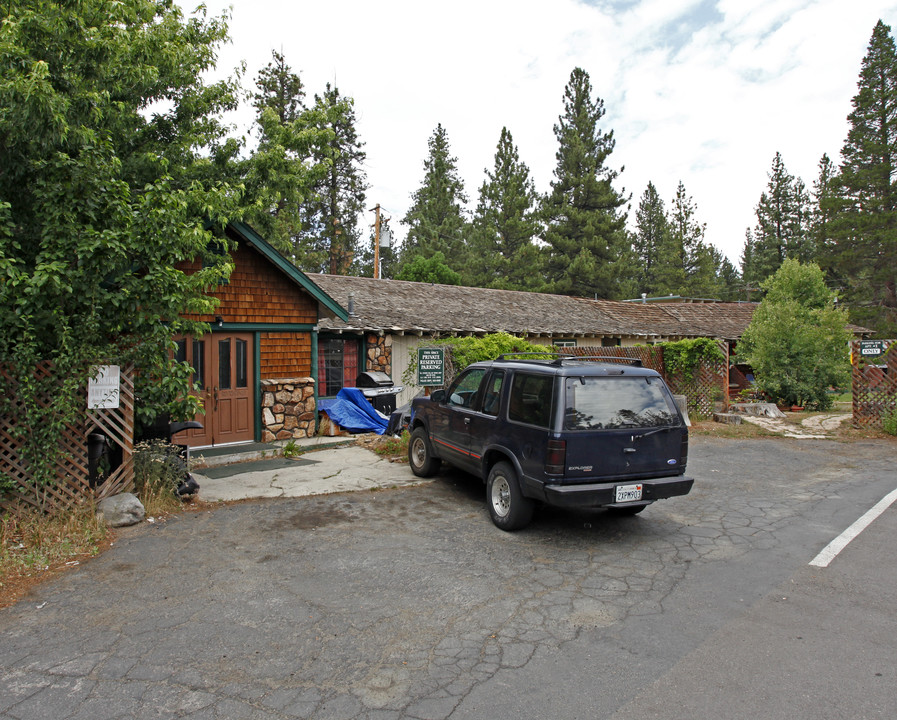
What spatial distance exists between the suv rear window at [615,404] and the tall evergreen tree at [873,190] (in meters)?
37.4

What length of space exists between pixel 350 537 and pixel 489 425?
6.40ft

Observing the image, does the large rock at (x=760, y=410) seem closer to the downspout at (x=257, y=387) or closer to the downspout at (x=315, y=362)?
the downspout at (x=315, y=362)

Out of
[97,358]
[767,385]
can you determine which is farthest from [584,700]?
[767,385]

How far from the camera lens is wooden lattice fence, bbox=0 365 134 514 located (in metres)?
5.86

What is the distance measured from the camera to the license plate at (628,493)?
18.3ft

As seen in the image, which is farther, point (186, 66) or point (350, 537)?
point (186, 66)

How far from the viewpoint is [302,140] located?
460 inches

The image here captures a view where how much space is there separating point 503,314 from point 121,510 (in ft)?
53.3

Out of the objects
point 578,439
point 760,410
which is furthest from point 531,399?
point 760,410

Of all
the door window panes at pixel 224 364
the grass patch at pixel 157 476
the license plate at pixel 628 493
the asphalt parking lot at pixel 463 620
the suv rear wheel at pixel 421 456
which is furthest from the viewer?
the door window panes at pixel 224 364

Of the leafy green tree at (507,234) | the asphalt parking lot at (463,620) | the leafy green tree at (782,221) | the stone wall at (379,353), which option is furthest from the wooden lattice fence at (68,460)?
the leafy green tree at (782,221)

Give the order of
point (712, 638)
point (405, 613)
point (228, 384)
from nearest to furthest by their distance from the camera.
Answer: point (712, 638)
point (405, 613)
point (228, 384)

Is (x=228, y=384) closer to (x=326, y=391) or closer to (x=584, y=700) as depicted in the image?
(x=326, y=391)

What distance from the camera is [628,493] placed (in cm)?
562
